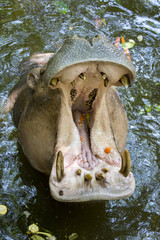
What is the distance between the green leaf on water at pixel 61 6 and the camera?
7.04 metres

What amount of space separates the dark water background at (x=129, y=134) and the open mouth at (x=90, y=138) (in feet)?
2.38

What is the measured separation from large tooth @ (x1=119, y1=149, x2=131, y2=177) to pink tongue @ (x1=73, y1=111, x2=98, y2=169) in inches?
12.0

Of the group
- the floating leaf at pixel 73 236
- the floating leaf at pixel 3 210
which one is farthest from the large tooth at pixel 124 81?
the floating leaf at pixel 3 210

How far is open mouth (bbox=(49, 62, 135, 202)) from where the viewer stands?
2.77 metres

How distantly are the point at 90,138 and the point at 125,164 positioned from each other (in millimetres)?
574

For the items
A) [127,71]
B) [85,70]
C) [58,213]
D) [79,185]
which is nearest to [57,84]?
[85,70]

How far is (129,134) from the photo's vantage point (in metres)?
4.67

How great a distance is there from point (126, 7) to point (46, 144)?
5.08 metres

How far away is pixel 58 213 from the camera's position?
11.6ft

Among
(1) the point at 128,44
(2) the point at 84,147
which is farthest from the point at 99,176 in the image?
(1) the point at 128,44

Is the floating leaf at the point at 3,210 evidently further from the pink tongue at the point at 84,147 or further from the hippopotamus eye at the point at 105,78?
the hippopotamus eye at the point at 105,78

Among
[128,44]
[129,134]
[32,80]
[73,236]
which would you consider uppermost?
[32,80]

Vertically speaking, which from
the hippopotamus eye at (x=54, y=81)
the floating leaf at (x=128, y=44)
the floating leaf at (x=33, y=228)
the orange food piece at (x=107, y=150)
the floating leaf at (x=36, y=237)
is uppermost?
the hippopotamus eye at (x=54, y=81)

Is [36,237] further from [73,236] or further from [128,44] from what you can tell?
[128,44]
